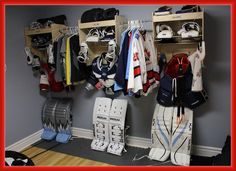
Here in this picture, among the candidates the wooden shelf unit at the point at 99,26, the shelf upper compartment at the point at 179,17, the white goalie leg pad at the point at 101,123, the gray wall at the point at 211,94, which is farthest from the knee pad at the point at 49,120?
the shelf upper compartment at the point at 179,17

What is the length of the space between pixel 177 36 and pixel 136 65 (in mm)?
564

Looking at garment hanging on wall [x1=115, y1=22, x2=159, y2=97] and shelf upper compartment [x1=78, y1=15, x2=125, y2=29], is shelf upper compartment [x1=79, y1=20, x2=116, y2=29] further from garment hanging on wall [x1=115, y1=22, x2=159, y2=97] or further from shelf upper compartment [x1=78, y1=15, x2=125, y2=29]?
garment hanging on wall [x1=115, y1=22, x2=159, y2=97]

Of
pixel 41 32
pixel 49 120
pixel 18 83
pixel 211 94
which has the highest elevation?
pixel 41 32

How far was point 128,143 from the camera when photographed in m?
3.10

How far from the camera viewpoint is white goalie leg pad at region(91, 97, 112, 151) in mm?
2969

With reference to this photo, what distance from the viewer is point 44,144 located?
327cm

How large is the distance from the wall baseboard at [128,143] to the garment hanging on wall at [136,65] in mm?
874

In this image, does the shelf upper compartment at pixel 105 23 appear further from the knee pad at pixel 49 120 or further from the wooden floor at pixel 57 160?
the wooden floor at pixel 57 160

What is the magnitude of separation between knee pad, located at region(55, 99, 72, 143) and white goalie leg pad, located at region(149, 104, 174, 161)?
4.36 feet

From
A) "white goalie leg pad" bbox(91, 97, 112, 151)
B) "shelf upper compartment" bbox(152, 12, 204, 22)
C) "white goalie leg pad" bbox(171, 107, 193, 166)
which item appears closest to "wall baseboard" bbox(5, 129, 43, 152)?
"white goalie leg pad" bbox(91, 97, 112, 151)

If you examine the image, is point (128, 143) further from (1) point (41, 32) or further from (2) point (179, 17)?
(1) point (41, 32)

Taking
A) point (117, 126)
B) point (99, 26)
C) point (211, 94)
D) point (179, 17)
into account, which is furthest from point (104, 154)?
point (179, 17)

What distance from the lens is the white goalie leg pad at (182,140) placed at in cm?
251

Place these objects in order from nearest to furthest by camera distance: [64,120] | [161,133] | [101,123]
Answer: [161,133] < [101,123] < [64,120]
